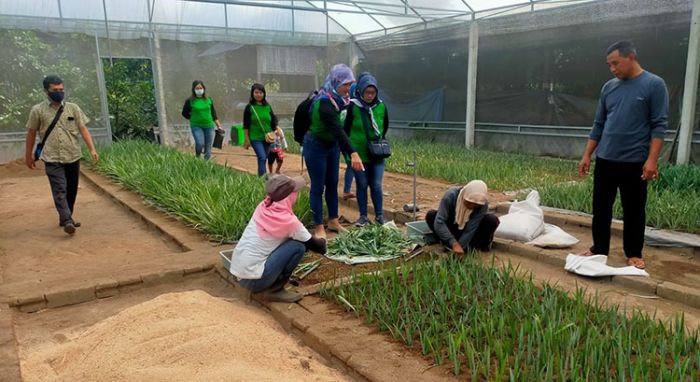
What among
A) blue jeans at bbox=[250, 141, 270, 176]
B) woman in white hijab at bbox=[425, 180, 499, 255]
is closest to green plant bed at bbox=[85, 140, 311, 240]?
blue jeans at bbox=[250, 141, 270, 176]

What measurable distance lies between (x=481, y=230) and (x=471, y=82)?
8566 millimetres

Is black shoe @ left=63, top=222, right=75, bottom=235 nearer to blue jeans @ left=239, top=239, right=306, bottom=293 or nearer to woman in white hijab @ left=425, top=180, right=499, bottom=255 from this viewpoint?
blue jeans @ left=239, top=239, right=306, bottom=293

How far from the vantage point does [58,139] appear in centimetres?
508

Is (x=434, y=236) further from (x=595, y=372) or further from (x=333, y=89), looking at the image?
(x=595, y=372)

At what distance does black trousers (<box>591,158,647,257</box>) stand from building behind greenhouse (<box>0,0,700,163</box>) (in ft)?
17.7

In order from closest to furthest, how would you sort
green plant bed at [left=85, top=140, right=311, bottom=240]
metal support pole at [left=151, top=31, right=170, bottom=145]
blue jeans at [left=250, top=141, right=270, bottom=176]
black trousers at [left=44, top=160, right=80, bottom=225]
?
green plant bed at [left=85, top=140, right=311, bottom=240] → black trousers at [left=44, top=160, right=80, bottom=225] → blue jeans at [left=250, top=141, right=270, bottom=176] → metal support pole at [left=151, top=31, right=170, bottom=145]

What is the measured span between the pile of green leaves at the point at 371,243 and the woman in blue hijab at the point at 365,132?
61cm

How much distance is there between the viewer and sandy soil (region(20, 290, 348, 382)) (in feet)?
7.93

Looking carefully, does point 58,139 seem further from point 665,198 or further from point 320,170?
point 665,198

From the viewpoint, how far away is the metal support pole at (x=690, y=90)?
8023 millimetres

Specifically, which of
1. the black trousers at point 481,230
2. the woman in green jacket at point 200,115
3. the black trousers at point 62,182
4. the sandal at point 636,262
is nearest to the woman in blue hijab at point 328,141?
the black trousers at point 481,230

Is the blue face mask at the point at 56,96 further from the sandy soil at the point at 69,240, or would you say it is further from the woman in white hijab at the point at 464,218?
the woman in white hijab at the point at 464,218

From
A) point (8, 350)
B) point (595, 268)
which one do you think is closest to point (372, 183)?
point (595, 268)

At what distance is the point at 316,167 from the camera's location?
477 centimetres
